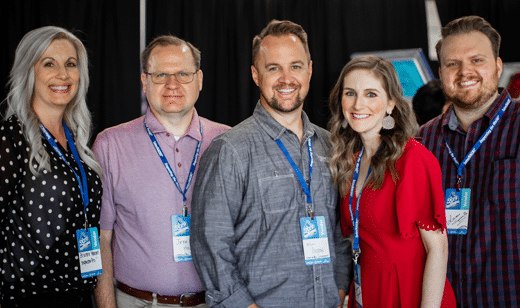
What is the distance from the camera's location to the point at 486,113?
238 cm

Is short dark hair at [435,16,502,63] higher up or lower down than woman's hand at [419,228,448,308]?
higher up

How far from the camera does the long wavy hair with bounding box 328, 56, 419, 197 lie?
6.61 ft

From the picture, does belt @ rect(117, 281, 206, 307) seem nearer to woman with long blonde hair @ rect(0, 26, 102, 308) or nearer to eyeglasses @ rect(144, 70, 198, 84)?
woman with long blonde hair @ rect(0, 26, 102, 308)

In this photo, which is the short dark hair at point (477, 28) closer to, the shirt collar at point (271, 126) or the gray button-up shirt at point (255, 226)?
the shirt collar at point (271, 126)

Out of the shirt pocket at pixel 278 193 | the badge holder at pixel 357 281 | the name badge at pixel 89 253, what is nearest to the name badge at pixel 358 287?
the badge holder at pixel 357 281

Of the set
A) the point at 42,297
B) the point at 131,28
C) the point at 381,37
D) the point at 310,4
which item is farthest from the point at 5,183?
the point at 381,37

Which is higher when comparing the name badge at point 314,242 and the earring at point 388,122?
the earring at point 388,122

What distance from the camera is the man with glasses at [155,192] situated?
2238 mm

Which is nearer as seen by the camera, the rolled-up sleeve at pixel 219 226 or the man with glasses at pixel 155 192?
the rolled-up sleeve at pixel 219 226

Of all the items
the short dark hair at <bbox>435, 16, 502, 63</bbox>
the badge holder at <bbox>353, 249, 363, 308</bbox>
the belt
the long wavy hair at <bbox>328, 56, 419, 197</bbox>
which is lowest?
the belt

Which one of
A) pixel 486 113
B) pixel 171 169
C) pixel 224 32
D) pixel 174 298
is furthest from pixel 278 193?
pixel 224 32

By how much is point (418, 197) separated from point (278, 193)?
61 centimetres

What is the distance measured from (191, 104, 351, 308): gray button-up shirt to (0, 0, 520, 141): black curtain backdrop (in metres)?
2.76

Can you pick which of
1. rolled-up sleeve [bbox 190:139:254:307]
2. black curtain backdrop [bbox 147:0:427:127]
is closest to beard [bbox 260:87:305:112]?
rolled-up sleeve [bbox 190:139:254:307]
